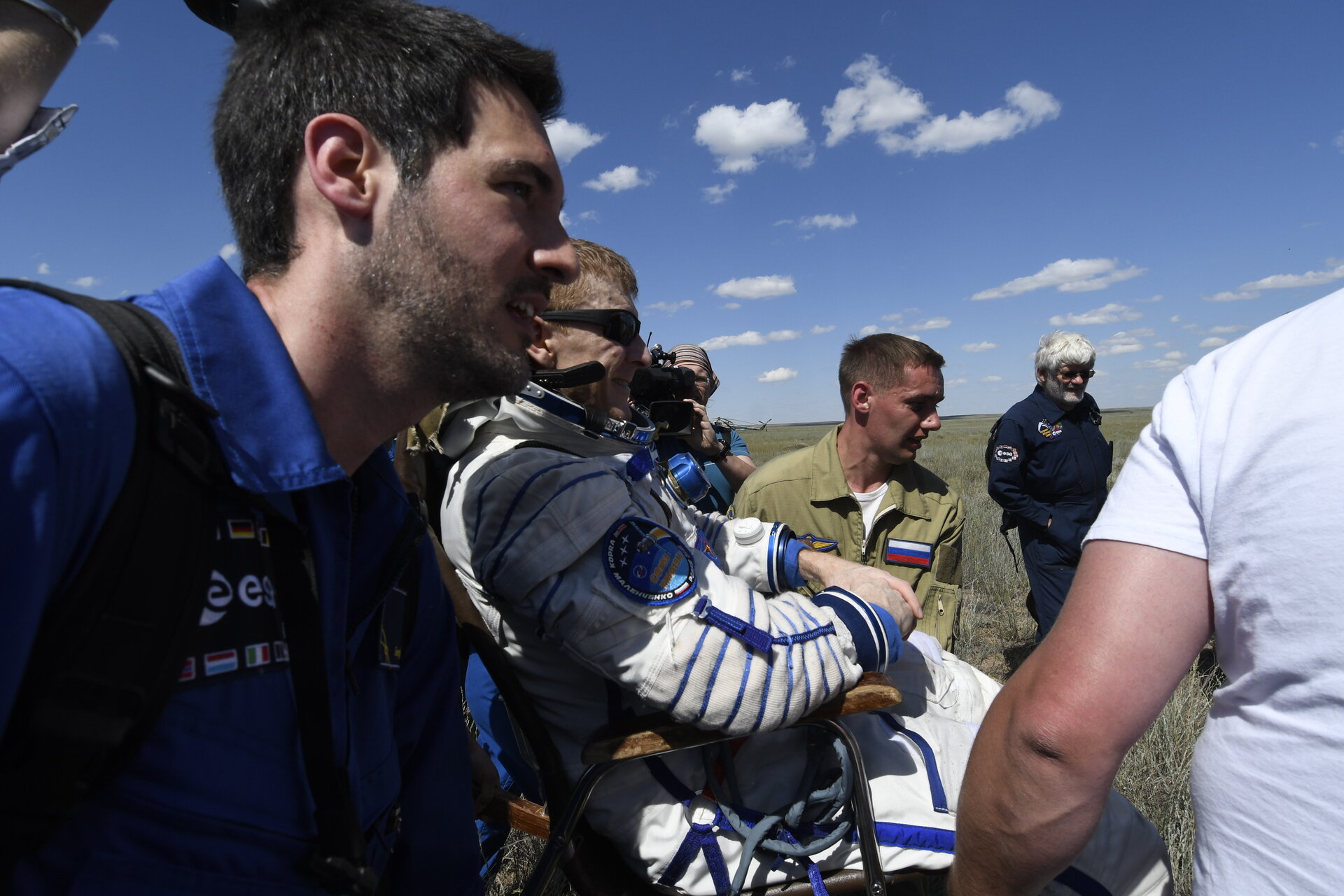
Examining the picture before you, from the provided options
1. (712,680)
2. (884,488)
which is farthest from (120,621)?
(884,488)

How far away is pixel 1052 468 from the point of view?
4984 millimetres

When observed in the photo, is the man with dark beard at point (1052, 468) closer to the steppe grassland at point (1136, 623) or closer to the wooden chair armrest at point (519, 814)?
the steppe grassland at point (1136, 623)

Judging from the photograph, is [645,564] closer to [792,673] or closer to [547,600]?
[547,600]

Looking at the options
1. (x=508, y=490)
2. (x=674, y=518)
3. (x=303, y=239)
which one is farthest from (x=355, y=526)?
(x=674, y=518)

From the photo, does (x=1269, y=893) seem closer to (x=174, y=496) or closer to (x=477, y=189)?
(x=174, y=496)

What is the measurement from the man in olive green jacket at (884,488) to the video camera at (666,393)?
57 centimetres

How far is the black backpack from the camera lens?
0.67 metres

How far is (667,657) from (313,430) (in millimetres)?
879

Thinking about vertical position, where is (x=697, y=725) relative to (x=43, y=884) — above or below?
below

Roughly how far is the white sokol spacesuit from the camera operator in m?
2.18

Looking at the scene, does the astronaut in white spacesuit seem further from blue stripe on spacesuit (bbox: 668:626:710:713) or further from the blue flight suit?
the blue flight suit

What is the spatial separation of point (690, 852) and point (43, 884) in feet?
4.21

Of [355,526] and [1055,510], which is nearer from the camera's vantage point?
[355,526]

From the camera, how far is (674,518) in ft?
7.07
